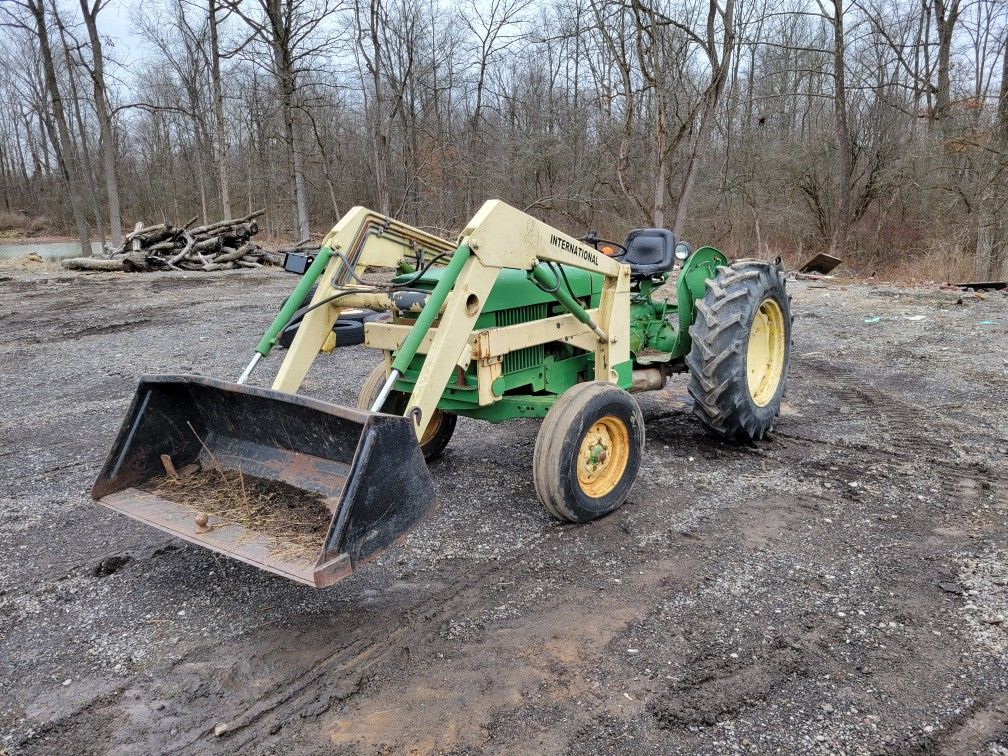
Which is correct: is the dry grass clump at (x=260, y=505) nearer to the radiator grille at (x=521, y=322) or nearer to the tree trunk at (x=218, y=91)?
Answer: the radiator grille at (x=521, y=322)

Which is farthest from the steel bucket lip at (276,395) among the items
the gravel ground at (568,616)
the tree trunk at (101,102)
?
the tree trunk at (101,102)

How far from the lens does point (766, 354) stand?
18.2 feet

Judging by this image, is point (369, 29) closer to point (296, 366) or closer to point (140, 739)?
point (296, 366)

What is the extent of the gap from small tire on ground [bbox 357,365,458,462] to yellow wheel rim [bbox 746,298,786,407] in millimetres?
2253

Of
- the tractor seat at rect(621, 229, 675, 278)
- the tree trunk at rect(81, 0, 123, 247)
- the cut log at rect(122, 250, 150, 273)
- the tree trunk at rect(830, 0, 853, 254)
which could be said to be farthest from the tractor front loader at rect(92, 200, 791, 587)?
the tree trunk at rect(81, 0, 123, 247)

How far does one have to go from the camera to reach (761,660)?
9.18ft

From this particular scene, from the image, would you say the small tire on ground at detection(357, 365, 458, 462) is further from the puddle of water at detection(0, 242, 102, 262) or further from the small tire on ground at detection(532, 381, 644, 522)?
the puddle of water at detection(0, 242, 102, 262)

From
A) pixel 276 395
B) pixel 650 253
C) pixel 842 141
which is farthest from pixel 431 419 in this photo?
Answer: pixel 842 141

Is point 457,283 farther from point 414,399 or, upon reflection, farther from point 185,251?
point 185,251

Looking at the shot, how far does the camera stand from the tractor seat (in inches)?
215

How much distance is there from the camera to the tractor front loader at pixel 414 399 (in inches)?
114

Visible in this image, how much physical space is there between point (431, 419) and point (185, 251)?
15.6 meters

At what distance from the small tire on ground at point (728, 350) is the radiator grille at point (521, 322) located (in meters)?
1.01

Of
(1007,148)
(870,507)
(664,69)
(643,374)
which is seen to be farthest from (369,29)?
(870,507)
